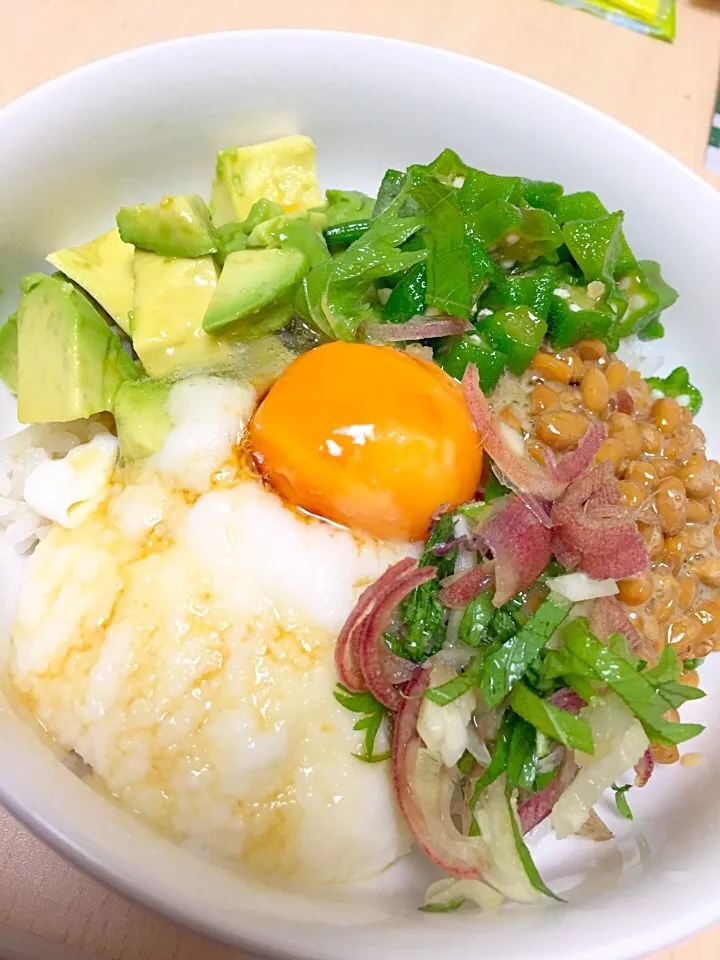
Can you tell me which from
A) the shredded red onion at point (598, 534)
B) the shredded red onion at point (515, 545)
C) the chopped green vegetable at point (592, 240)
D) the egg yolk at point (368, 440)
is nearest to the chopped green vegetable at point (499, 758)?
the shredded red onion at point (515, 545)

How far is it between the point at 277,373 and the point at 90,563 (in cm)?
66

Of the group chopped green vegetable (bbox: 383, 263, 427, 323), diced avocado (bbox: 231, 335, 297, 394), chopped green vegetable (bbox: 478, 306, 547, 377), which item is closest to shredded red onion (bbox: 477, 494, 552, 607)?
chopped green vegetable (bbox: 478, 306, 547, 377)

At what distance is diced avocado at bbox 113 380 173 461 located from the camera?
1.72 metres

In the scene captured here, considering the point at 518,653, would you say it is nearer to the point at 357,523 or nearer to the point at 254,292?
the point at 357,523

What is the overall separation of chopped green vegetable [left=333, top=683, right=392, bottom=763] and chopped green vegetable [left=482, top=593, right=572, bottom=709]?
0.26 m

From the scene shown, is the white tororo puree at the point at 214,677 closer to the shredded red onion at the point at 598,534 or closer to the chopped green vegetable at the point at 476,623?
the chopped green vegetable at the point at 476,623

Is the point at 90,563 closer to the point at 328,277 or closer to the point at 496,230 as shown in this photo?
the point at 328,277

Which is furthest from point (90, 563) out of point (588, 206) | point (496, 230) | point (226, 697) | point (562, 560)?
point (588, 206)

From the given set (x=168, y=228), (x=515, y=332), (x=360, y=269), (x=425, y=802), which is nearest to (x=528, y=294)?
(x=515, y=332)

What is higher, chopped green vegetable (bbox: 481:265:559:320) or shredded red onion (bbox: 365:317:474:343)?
chopped green vegetable (bbox: 481:265:559:320)

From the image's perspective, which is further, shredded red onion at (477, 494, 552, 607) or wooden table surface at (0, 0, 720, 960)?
wooden table surface at (0, 0, 720, 960)

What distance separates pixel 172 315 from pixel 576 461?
1.08 meters

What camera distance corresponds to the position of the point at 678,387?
7.36ft

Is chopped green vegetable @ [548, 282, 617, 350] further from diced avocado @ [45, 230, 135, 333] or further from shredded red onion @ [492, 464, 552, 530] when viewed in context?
diced avocado @ [45, 230, 135, 333]
